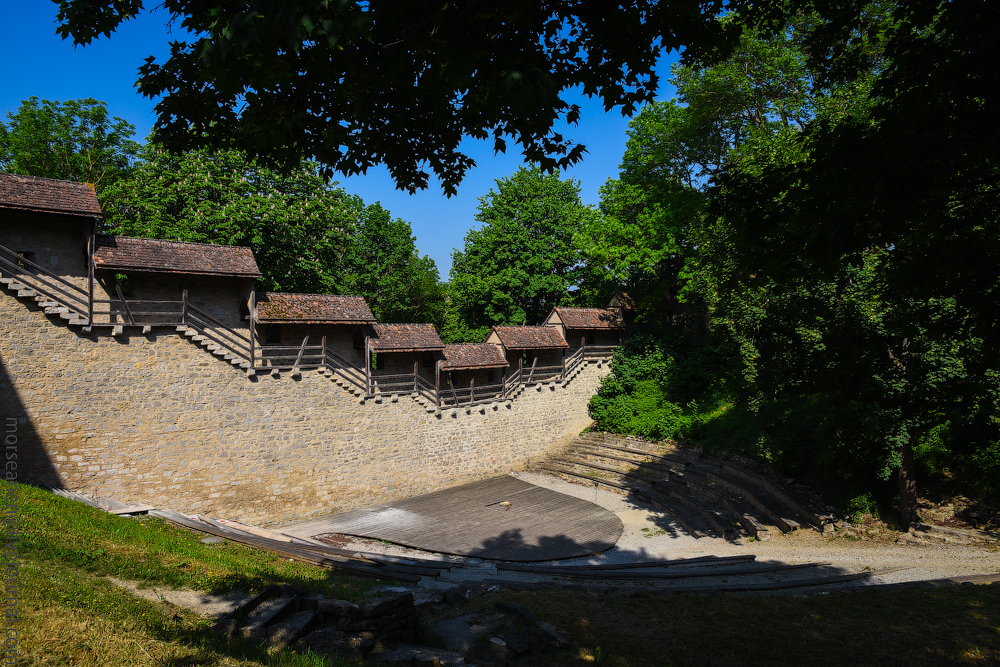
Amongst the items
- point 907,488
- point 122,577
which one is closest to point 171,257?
point 122,577

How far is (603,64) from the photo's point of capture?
4.66 metres

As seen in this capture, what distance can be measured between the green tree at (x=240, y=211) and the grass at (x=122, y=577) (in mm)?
11941

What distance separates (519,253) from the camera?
27.7m

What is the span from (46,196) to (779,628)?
17983mm

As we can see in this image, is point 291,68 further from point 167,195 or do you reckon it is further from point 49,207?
point 167,195

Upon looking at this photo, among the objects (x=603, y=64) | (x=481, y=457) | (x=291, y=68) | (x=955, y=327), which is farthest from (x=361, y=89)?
(x=481, y=457)

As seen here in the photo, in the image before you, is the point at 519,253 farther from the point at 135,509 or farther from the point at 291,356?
the point at 135,509

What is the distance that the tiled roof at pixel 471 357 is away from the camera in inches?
776

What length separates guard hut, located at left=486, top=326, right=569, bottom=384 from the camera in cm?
2212

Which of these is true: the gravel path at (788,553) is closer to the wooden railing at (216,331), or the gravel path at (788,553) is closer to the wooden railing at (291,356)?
the wooden railing at (291,356)

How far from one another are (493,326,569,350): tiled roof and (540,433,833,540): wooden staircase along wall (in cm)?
500

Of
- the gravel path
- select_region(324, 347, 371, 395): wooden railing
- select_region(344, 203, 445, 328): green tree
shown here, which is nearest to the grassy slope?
the gravel path

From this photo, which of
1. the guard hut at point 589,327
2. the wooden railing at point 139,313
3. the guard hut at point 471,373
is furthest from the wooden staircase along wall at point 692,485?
the wooden railing at point 139,313

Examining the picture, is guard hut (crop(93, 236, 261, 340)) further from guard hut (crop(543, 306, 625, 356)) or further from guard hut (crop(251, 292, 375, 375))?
guard hut (crop(543, 306, 625, 356))
